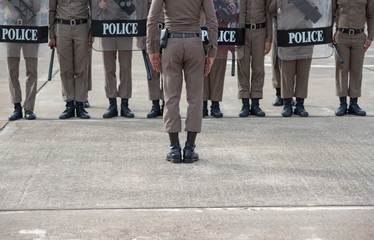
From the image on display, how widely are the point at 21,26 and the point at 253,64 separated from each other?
291 centimetres

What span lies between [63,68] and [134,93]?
2198 mm

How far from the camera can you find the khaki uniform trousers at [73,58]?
8.52 meters

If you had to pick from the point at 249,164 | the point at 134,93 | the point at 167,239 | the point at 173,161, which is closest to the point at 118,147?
the point at 173,161

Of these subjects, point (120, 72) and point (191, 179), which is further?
point (120, 72)

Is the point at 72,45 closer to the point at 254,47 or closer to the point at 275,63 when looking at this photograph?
the point at 254,47

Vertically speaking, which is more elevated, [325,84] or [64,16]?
[64,16]

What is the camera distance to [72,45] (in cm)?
864

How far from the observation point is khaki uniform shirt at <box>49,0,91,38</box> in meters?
8.42

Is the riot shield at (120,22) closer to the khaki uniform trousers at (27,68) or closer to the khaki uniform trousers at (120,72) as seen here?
the khaki uniform trousers at (120,72)

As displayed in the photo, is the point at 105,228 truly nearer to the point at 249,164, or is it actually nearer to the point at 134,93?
the point at 249,164

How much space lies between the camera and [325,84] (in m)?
11.8

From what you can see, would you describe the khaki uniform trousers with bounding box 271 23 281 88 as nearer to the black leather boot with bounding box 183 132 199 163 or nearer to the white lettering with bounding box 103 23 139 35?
the white lettering with bounding box 103 23 139 35

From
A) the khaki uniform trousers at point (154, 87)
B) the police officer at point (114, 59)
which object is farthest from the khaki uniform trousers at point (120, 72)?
the khaki uniform trousers at point (154, 87)

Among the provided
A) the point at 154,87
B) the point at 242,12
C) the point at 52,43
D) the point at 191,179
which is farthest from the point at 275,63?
the point at 191,179
